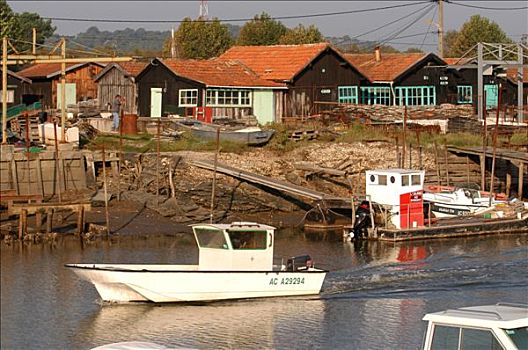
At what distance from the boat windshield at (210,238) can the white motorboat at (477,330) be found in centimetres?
1324

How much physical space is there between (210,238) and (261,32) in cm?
7760

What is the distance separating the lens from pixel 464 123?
5406 centimetres

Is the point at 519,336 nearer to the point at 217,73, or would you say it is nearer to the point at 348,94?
the point at 217,73

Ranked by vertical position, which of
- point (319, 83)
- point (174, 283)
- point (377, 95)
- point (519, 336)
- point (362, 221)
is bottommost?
point (174, 283)

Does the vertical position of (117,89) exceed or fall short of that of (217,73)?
it falls short

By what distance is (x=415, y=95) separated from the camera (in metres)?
60.9

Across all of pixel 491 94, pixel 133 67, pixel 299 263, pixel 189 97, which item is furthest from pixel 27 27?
pixel 299 263

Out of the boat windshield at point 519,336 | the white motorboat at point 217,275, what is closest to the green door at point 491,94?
the white motorboat at point 217,275

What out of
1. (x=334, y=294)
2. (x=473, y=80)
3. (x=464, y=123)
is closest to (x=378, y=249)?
(x=334, y=294)

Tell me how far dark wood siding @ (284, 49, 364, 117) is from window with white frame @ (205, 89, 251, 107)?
234 centimetres

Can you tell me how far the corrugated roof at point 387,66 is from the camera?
2355 inches

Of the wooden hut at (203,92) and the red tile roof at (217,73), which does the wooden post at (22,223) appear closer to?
the wooden hut at (203,92)

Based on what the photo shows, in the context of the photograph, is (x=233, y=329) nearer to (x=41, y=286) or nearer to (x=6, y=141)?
(x=41, y=286)

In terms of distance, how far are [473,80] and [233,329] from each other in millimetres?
41559
